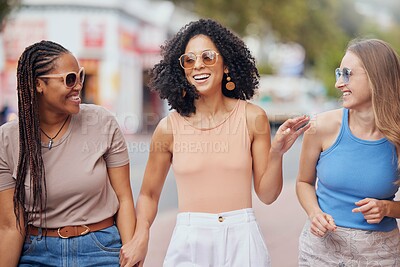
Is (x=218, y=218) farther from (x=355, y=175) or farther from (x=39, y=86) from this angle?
(x=39, y=86)

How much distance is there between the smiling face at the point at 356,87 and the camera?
2836mm

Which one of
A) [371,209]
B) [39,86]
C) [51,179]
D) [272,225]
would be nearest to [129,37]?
[272,225]

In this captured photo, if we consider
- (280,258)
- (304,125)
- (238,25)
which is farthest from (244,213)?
(238,25)

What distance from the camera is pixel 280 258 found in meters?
6.33

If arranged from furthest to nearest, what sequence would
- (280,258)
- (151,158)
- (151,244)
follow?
(151,244) < (280,258) < (151,158)

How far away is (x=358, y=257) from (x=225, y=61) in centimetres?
109

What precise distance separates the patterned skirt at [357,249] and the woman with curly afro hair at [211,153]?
27 centimetres

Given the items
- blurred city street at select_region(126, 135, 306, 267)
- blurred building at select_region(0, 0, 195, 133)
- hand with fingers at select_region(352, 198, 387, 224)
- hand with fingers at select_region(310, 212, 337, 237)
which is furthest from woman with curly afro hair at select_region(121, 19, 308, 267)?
blurred building at select_region(0, 0, 195, 133)

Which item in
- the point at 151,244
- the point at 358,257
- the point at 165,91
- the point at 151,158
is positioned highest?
the point at 165,91

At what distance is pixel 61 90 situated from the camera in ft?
9.32

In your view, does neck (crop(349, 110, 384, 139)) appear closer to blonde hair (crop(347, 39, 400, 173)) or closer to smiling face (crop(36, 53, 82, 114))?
blonde hair (crop(347, 39, 400, 173))

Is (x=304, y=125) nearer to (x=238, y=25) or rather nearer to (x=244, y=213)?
(x=244, y=213)


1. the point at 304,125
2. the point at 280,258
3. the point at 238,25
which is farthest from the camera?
the point at 238,25

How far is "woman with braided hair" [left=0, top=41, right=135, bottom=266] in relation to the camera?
2.83m
